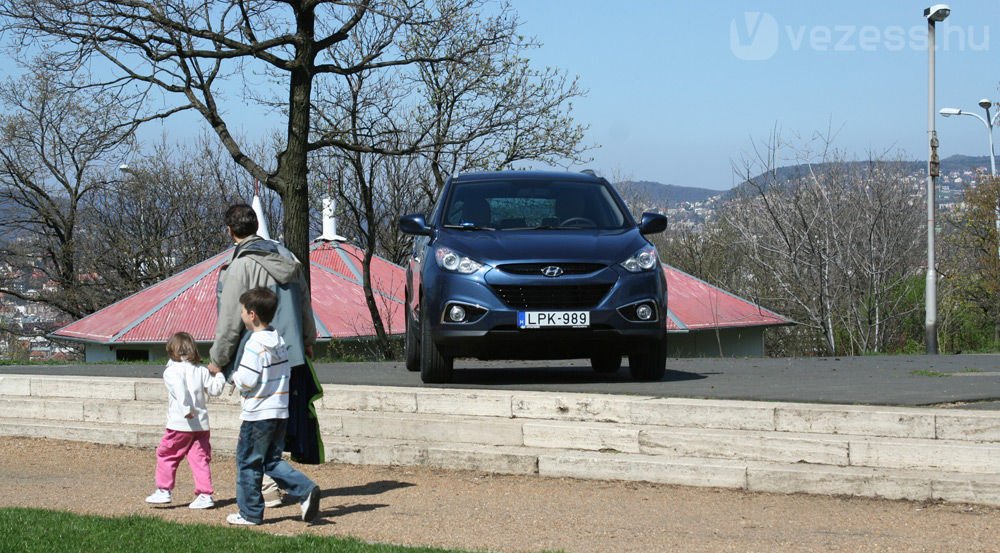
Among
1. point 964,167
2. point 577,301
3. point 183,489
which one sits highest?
point 964,167

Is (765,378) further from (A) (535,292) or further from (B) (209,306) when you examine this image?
(B) (209,306)

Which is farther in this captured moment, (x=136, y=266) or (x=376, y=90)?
(x=136, y=266)

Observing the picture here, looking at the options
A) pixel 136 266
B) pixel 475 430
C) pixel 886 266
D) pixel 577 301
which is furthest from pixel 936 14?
pixel 136 266

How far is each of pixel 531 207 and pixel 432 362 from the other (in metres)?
1.70

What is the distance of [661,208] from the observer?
70.8 metres

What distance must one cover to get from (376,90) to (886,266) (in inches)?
611

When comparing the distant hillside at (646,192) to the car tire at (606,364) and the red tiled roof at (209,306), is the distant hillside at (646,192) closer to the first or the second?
the red tiled roof at (209,306)

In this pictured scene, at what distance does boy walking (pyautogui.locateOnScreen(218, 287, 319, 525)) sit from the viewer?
6754mm

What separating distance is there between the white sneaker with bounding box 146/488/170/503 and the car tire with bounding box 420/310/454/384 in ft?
10.6

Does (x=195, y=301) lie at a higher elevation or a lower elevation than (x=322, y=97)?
lower

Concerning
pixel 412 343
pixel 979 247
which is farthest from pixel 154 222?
pixel 412 343

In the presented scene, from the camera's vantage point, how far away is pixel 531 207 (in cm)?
1123

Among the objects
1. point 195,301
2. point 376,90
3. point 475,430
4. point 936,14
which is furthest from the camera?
point 195,301

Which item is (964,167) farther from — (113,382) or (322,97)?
(113,382)
